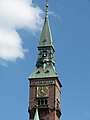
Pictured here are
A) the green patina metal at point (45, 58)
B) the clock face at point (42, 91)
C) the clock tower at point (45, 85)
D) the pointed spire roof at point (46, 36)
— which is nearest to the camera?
the clock tower at point (45, 85)

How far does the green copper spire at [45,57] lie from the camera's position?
10775 centimetres

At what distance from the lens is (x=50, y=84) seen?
10600 cm

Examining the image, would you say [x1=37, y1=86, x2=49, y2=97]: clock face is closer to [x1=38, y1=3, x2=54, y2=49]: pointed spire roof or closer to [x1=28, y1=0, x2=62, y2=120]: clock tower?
[x1=28, y1=0, x2=62, y2=120]: clock tower

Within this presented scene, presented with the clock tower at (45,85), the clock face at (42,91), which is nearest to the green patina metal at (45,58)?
the clock tower at (45,85)

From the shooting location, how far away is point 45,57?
11025 centimetres

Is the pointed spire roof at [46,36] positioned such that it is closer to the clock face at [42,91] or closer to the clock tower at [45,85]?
the clock tower at [45,85]

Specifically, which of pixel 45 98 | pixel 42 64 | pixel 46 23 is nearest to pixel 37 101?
pixel 45 98

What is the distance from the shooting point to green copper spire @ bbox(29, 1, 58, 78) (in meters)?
108

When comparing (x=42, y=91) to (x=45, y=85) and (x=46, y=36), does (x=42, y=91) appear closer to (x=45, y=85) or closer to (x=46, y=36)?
(x=45, y=85)

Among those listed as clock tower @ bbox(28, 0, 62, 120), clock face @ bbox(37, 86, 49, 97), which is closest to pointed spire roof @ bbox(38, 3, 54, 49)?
clock tower @ bbox(28, 0, 62, 120)

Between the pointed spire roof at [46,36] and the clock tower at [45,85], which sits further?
the pointed spire roof at [46,36]

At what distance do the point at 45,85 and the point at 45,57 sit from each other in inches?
265

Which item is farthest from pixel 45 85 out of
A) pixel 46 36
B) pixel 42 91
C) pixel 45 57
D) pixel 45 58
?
pixel 46 36

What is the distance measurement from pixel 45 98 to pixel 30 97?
2.83 metres
